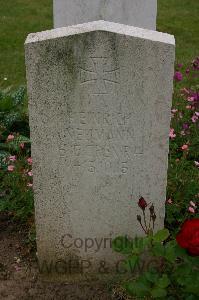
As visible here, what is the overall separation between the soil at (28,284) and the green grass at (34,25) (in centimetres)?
399

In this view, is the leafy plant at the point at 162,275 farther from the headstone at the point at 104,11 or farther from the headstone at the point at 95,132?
the headstone at the point at 104,11

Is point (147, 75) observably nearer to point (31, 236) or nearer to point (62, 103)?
point (62, 103)

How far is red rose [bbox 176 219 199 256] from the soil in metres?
0.91

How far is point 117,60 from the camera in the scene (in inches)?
114

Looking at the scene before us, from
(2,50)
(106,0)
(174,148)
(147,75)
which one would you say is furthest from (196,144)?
(2,50)

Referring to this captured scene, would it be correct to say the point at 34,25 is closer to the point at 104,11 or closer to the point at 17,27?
the point at 17,27

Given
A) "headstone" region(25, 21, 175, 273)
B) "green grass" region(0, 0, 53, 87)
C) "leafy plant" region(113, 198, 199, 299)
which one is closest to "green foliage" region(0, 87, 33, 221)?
"headstone" region(25, 21, 175, 273)

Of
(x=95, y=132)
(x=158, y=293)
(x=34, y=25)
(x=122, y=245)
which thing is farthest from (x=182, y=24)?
(x=158, y=293)

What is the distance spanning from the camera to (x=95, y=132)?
10.1 feet

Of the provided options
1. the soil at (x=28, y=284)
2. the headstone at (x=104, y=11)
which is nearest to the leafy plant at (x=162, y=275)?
the soil at (x=28, y=284)

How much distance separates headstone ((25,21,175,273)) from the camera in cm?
287

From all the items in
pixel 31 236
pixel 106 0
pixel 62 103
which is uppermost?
pixel 106 0

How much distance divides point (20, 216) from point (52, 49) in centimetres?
151

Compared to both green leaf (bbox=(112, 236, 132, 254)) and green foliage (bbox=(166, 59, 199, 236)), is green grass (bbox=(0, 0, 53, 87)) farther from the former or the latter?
green leaf (bbox=(112, 236, 132, 254))
